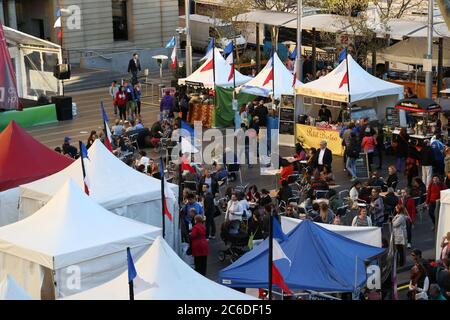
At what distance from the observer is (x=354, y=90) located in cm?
2812

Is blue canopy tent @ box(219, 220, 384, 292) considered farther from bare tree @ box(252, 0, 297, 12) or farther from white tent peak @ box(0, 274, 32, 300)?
bare tree @ box(252, 0, 297, 12)

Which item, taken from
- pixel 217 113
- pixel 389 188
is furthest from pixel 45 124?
pixel 389 188

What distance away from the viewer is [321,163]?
24375 millimetres

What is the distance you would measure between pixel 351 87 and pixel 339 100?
52 centimetres

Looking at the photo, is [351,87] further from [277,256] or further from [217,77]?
[277,256]

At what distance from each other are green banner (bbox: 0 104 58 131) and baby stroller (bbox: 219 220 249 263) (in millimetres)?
15262

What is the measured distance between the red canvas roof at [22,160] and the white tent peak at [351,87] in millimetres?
9283

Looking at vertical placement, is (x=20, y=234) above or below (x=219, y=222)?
above

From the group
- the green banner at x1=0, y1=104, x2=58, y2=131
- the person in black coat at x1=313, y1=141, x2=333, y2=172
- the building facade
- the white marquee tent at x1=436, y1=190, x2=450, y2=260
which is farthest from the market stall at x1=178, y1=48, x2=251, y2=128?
the building facade

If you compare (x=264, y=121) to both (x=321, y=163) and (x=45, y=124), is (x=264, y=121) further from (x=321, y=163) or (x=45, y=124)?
(x=45, y=124)

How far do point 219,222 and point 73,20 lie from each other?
26813mm

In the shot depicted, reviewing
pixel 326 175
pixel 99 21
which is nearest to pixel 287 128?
pixel 326 175

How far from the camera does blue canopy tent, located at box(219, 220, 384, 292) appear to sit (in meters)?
15.2

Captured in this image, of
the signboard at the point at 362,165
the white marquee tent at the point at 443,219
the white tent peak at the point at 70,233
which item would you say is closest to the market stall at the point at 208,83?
the signboard at the point at 362,165
